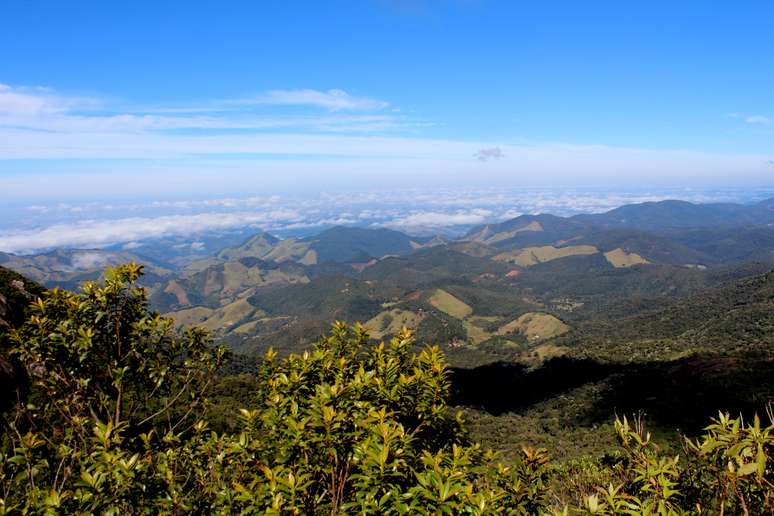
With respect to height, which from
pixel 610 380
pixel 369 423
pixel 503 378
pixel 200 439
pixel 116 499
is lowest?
pixel 503 378

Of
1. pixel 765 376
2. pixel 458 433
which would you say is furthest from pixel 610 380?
pixel 458 433

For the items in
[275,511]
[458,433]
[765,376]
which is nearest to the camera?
[275,511]

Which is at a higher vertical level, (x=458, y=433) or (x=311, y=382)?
(x=311, y=382)

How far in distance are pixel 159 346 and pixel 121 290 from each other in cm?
188

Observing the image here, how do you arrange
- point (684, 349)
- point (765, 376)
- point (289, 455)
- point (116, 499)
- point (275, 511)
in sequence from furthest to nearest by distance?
1. point (684, 349)
2. point (765, 376)
3. point (289, 455)
4. point (116, 499)
5. point (275, 511)

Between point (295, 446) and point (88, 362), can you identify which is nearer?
point (295, 446)

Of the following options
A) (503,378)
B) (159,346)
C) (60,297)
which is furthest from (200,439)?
(503,378)

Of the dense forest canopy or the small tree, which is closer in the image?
the dense forest canopy

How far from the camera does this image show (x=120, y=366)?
399 inches

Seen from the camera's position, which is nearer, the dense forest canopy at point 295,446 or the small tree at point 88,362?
the dense forest canopy at point 295,446

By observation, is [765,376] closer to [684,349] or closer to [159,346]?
[684,349]

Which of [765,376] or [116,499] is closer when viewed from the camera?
[116,499]

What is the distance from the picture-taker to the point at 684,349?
161125 mm

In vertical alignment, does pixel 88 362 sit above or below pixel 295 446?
above
